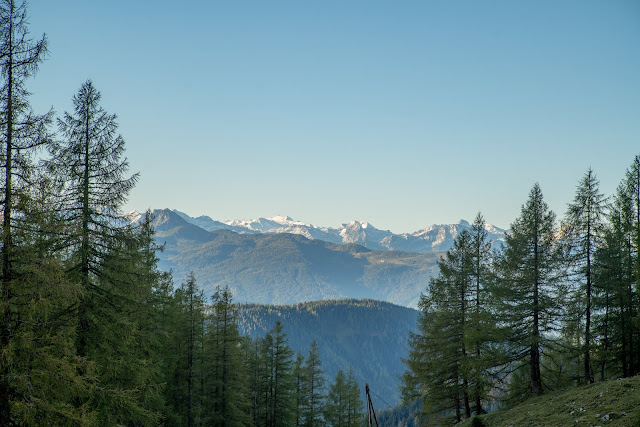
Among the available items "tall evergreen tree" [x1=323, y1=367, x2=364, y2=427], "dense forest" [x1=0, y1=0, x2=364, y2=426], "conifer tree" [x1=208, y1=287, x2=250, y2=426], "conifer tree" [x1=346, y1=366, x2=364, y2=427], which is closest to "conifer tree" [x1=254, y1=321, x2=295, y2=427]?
"tall evergreen tree" [x1=323, y1=367, x2=364, y2=427]

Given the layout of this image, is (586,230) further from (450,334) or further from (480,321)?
(450,334)

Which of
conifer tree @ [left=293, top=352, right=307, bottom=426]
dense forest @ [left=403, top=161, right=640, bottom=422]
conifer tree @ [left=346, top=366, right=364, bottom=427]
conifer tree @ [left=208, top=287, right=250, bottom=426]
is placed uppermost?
dense forest @ [left=403, top=161, right=640, bottom=422]

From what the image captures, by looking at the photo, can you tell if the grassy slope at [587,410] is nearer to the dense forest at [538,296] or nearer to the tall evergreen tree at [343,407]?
the dense forest at [538,296]

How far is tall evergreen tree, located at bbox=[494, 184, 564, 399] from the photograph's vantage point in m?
25.3

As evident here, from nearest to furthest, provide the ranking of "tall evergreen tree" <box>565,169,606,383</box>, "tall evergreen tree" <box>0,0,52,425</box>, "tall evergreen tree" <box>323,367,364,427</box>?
"tall evergreen tree" <box>0,0,52,425</box> < "tall evergreen tree" <box>565,169,606,383</box> < "tall evergreen tree" <box>323,367,364,427</box>

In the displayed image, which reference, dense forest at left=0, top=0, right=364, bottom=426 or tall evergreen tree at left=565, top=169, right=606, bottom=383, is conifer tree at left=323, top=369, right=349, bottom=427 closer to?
dense forest at left=0, top=0, right=364, bottom=426

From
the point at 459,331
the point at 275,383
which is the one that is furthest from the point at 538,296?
the point at 275,383

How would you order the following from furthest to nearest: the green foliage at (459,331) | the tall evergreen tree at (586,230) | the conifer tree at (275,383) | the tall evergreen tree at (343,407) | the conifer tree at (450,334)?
the tall evergreen tree at (343,407) < the conifer tree at (275,383) < the conifer tree at (450,334) < the green foliage at (459,331) < the tall evergreen tree at (586,230)

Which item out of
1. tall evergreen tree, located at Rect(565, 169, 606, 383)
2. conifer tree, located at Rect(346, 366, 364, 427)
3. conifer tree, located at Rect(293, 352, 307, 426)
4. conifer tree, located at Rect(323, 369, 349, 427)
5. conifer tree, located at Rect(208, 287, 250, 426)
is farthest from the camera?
conifer tree, located at Rect(346, 366, 364, 427)

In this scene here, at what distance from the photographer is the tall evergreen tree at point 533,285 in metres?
25.3

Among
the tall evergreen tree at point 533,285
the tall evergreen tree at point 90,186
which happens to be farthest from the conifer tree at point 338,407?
the tall evergreen tree at point 90,186

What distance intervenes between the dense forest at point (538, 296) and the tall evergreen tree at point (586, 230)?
0.17ft

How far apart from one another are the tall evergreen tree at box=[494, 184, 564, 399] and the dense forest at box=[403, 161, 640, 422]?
0.05 meters

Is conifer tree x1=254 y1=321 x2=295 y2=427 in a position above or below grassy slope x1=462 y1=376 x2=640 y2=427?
below
